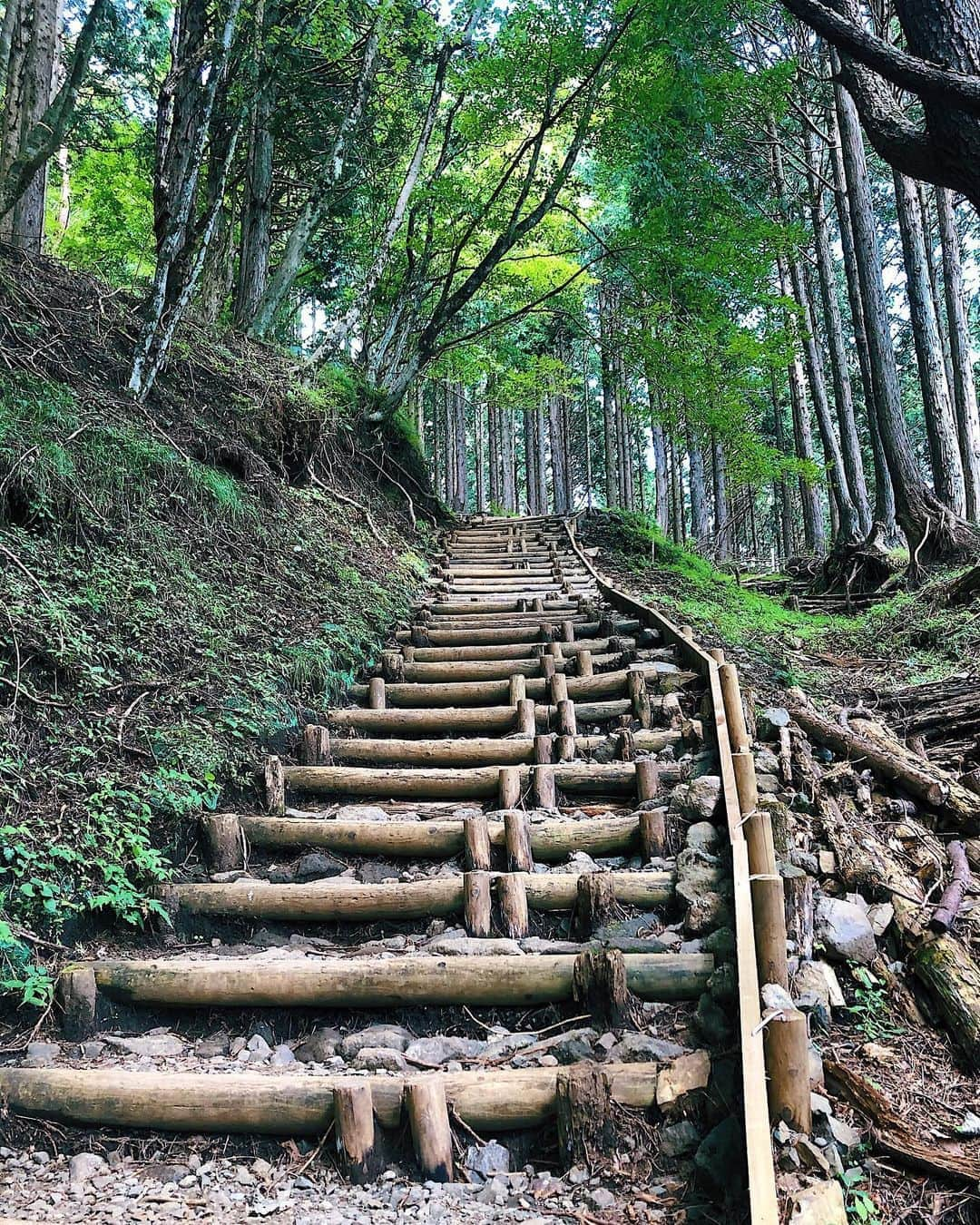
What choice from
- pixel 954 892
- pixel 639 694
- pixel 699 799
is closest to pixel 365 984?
pixel 699 799

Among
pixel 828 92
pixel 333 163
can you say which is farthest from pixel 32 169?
pixel 828 92

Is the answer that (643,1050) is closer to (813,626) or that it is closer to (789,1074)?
(789,1074)

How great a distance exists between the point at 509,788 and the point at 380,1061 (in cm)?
193

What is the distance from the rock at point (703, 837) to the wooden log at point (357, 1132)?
2.00 meters

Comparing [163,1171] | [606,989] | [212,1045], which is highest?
[606,989]

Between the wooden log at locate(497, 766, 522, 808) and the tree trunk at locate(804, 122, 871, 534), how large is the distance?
38.4 ft

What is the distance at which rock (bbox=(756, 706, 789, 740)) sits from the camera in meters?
5.35

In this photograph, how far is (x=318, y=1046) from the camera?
3.16 metres

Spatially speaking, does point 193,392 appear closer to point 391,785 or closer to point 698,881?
point 391,785

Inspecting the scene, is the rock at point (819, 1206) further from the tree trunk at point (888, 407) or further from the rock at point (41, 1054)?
the tree trunk at point (888, 407)

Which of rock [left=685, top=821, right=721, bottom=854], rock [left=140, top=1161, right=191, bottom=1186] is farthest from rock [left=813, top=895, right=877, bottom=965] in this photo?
rock [left=140, top=1161, right=191, bottom=1186]

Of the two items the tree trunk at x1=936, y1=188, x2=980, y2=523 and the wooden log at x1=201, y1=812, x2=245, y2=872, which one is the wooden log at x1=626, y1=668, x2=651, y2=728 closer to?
the wooden log at x1=201, y1=812, x2=245, y2=872

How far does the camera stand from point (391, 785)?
5098mm

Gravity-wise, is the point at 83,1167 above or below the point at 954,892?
below
